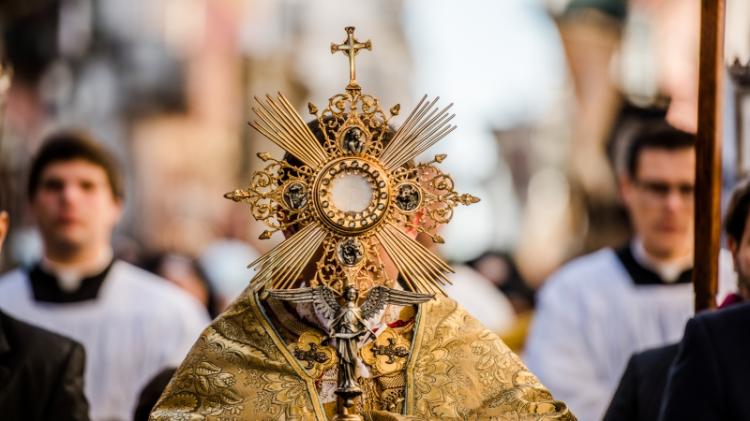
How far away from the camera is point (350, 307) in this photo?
4.27 meters

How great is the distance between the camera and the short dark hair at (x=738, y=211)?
217 inches

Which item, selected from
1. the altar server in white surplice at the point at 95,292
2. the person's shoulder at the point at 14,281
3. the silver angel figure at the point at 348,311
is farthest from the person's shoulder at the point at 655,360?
the person's shoulder at the point at 14,281

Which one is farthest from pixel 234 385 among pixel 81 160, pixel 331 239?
pixel 81 160

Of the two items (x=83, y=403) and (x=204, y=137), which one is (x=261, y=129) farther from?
(x=204, y=137)

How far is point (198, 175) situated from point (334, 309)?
1298 inches

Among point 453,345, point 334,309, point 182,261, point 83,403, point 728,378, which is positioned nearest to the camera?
point 728,378

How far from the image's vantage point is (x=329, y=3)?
38562 millimetres

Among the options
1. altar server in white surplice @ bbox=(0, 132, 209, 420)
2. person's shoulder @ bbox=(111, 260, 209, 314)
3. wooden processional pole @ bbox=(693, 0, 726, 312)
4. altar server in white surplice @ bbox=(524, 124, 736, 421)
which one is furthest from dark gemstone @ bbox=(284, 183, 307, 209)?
person's shoulder @ bbox=(111, 260, 209, 314)

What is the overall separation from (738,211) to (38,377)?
2698mm

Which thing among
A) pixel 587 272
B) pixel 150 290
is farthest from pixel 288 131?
pixel 587 272

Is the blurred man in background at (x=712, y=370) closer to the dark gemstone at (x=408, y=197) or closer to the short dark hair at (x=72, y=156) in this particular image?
the dark gemstone at (x=408, y=197)

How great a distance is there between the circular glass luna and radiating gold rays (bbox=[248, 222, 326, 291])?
6 cm

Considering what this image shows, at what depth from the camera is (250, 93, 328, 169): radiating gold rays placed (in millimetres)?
4391

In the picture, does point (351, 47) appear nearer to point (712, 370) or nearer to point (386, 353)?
point (386, 353)
